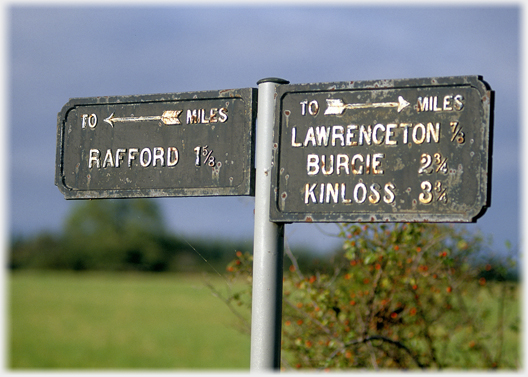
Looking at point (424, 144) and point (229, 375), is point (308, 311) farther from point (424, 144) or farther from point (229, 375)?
point (424, 144)

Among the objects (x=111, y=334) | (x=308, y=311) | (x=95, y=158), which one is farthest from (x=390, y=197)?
(x=111, y=334)

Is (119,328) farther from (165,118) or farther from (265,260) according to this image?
(265,260)

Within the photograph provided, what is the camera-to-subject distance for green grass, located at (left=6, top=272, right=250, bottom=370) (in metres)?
19.5

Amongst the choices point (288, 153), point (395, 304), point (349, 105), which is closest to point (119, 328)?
point (395, 304)

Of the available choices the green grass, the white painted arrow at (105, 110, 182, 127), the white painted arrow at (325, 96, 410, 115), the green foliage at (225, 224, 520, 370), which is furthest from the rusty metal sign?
the green grass

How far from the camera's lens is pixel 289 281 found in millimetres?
4832

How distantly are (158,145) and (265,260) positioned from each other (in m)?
0.75

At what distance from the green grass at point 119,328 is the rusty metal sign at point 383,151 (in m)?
3.42

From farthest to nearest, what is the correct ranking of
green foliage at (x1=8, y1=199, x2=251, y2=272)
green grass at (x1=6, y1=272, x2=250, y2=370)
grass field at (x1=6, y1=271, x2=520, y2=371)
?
green foliage at (x1=8, y1=199, x2=251, y2=272) < green grass at (x1=6, y1=272, x2=250, y2=370) < grass field at (x1=6, y1=271, x2=520, y2=371)

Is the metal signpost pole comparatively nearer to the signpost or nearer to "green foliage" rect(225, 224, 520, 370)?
the signpost

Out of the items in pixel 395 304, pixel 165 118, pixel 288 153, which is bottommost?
pixel 395 304

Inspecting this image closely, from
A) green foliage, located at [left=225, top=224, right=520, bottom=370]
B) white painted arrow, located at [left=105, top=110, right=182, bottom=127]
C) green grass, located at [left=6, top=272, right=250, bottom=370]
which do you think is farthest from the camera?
green grass, located at [left=6, top=272, right=250, bottom=370]

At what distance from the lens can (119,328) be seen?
30219 mm

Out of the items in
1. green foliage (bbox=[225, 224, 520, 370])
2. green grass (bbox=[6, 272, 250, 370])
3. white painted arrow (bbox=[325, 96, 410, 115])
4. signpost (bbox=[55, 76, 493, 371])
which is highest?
white painted arrow (bbox=[325, 96, 410, 115])
